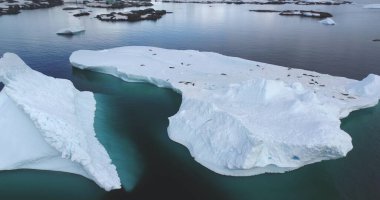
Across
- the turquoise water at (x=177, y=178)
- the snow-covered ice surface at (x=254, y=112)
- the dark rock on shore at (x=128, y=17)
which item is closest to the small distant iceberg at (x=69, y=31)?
the dark rock on shore at (x=128, y=17)

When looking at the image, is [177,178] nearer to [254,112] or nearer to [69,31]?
[254,112]

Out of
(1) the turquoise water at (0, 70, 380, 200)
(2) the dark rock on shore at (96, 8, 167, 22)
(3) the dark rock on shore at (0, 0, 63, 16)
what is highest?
(3) the dark rock on shore at (0, 0, 63, 16)

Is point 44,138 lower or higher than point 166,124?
higher

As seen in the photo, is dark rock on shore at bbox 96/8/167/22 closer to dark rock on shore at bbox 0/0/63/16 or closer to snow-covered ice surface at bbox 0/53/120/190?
dark rock on shore at bbox 0/0/63/16

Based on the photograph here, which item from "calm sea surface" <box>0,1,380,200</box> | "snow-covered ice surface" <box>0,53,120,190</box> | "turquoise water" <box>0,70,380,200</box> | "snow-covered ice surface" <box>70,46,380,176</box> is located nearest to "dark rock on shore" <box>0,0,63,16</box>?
"calm sea surface" <box>0,1,380,200</box>

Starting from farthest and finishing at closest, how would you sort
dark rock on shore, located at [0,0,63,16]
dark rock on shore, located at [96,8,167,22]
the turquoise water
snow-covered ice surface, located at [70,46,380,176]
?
1. dark rock on shore, located at [0,0,63,16]
2. dark rock on shore, located at [96,8,167,22]
3. snow-covered ice surface, located at [70,46,380,176]
4. the turquoise water

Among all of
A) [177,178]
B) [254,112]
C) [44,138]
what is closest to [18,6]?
[44,138]
